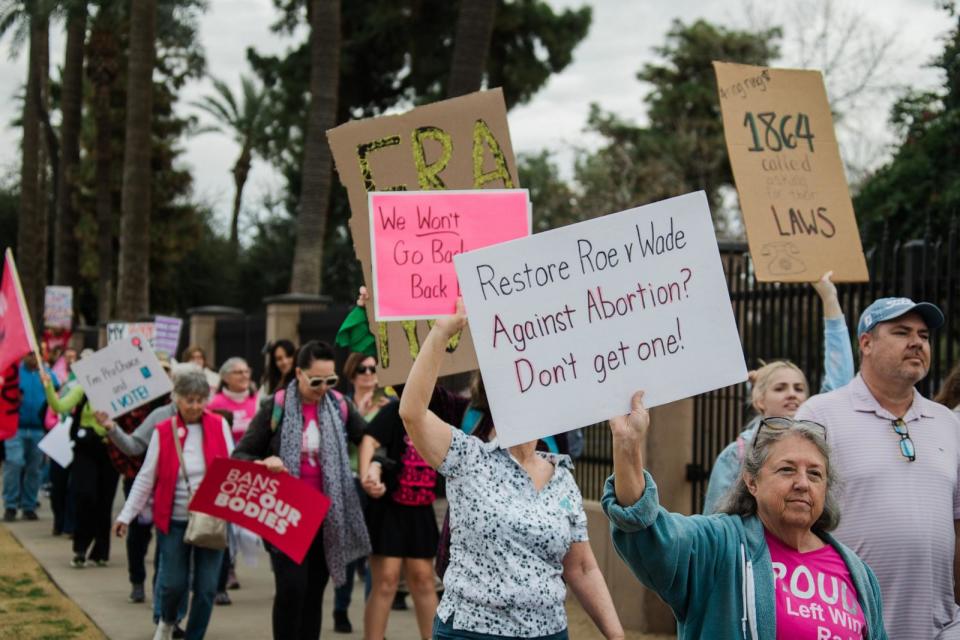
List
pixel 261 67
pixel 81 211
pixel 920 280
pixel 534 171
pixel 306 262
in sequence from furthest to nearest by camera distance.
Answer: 1. pixel 534 171
2. pixel 81 211
3. pixel 261 67
4. pixel 306 262
5. pixel 920 280

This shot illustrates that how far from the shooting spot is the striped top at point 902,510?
15.3 ft

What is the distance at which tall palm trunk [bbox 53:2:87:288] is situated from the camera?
108 feet

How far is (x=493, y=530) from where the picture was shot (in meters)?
4.77

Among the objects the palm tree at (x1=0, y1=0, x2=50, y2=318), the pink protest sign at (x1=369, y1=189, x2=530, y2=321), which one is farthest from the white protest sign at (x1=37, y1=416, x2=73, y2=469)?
the palm tree at (x1=0, y1=0, x2=50, y2=318)

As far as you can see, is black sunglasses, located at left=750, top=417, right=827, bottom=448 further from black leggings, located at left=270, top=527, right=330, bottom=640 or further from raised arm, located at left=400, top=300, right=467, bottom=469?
black leggings, located at left=270, top=527, right=330, bottom=640

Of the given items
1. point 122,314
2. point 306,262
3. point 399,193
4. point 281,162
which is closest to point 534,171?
point 281,162

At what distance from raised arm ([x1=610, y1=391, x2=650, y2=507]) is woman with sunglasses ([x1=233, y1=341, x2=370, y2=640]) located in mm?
3966

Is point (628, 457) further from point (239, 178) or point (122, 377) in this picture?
point (239, 178)

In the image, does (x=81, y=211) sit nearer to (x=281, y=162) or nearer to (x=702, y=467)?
(x=281, y=162)

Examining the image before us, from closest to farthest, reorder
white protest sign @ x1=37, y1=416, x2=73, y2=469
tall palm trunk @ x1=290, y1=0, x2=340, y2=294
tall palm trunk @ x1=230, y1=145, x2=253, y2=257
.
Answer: white protest sign @ x1=37, y1=416, x2=73, y2=469
tall palm trunk @ x1=290, y1=0, x2=340, y2=294
tall palm trunk @ x1=230, y1=145, x2=253, y2=257

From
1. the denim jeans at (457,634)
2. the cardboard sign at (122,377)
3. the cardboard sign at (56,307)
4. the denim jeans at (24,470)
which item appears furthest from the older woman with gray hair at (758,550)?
the cardboard sign at (56,307)

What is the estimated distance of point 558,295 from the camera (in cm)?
402

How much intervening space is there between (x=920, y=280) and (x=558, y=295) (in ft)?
13.1

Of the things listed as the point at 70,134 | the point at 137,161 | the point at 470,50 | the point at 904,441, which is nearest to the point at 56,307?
the point at 137,161
